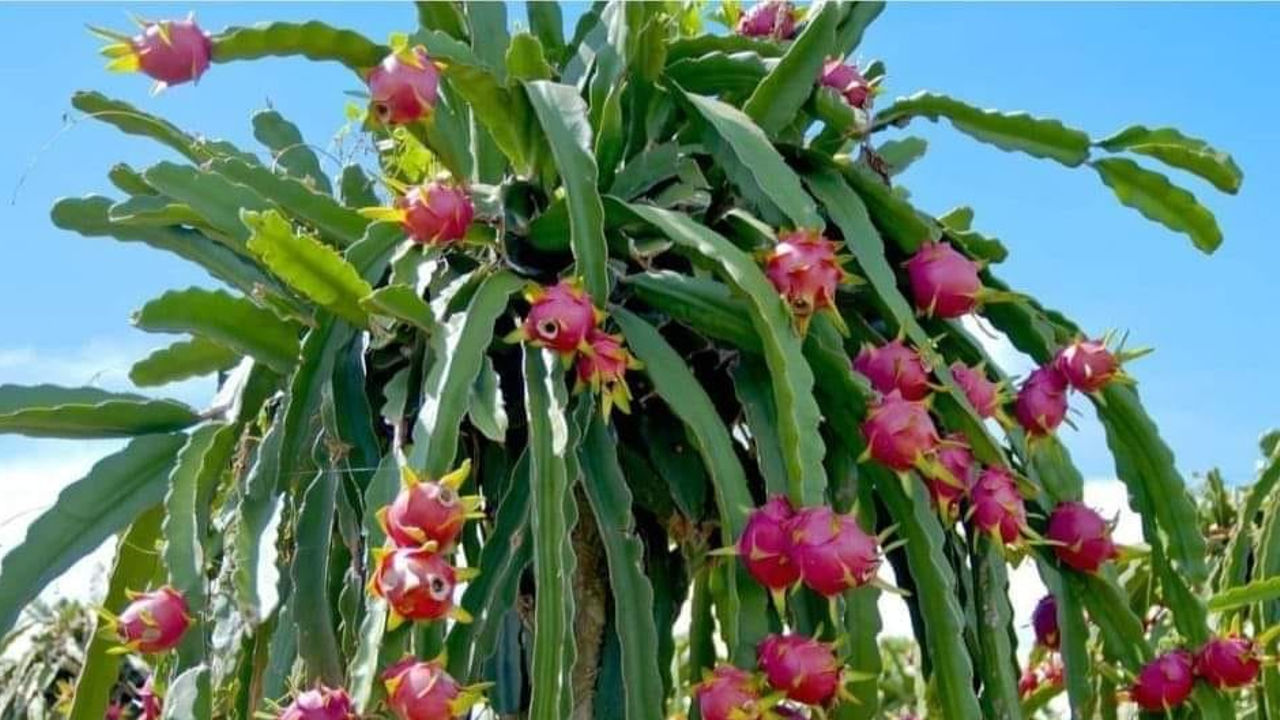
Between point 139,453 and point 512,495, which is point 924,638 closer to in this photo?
point 512,495

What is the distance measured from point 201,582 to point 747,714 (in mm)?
579

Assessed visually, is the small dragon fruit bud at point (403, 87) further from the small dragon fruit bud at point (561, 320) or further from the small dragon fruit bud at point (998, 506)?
the small dragon fruit bud at point (998, 506)

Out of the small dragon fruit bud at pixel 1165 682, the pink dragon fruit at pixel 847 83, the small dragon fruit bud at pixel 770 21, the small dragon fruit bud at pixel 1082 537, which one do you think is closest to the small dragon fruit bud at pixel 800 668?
the small dragon fruit bud at pixel 1082 537

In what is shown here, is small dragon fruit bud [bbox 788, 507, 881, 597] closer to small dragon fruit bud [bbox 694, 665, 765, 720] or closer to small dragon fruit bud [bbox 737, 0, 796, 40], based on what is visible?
small dragon fruit bud [bbox 694, 665, 765, 720]

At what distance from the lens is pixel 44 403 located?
1845 millimetres

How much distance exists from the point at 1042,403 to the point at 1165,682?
0.38 m

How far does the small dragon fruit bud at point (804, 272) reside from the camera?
158 centimetres

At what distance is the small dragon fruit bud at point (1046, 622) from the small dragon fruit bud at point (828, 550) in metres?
0.59

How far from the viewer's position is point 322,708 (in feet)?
4.41

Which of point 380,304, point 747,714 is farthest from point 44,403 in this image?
point 747,714

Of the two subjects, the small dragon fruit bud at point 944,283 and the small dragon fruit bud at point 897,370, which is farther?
the small dragon fruit bud at point 944,283

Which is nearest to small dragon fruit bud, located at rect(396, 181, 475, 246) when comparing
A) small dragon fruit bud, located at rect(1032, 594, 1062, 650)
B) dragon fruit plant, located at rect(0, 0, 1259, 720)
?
dragon fruit plant, located at rect(0, 0, 1259, 720)

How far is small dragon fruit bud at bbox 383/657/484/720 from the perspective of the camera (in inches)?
51.8

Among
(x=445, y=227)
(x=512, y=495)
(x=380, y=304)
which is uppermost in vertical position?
(x=445, y=227)
